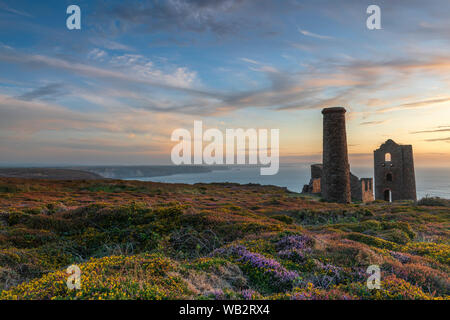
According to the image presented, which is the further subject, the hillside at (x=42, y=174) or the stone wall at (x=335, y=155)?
the hillside at (x=42, y=174)

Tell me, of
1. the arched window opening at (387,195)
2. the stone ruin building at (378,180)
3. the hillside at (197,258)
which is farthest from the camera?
the arched window opening at (387,195)

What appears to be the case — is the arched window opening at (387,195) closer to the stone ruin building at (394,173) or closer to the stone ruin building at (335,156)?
the stone ruin building at (394,173)

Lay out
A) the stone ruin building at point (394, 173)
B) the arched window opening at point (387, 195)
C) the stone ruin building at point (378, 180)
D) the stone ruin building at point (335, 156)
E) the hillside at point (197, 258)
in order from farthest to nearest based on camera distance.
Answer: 1. the arched window opening at point (387, 195)
2. the stone ruin building at point (394, 173)
3. the stone ruin building at point (378, 180)
4. the stone ruin building at point (335, 156)
5. the hillside at point (197, 258)

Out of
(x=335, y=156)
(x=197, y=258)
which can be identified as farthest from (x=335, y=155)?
(x=197, y=258)

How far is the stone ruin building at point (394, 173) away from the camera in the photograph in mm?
44031

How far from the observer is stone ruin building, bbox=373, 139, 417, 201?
4403cm

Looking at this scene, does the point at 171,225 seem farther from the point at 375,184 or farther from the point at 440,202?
the point at 375,184

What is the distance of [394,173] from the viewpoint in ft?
147

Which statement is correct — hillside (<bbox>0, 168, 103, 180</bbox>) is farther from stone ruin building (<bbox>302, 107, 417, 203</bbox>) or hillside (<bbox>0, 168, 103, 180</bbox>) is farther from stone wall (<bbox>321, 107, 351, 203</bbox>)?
stone wall (<bbox>321, 107, 351, 203</bbox>)

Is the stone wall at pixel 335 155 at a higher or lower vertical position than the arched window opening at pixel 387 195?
higher

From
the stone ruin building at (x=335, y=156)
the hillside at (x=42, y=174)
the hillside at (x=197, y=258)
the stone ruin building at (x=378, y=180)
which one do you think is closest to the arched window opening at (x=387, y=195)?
the stone ruin building at (x=378, y=180)
